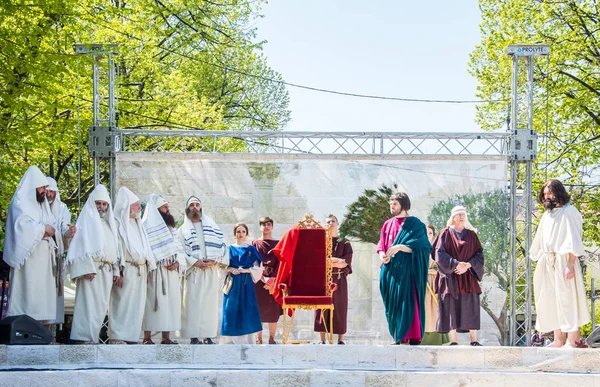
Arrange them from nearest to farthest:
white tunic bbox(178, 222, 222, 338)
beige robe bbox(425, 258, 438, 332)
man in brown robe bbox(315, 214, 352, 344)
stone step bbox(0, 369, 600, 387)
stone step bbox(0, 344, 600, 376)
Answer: stone step bbox(0, 369, 600, 387)
stone step bbox(0, 344, 600, 376)
white tunic bbox(178, 222, 222, 338)
man in brown robe bbox(315, 214, 352, 344)
beige robe bbox(425, 258, 438, 332)

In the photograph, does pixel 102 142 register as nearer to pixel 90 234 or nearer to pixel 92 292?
pixel 90 234

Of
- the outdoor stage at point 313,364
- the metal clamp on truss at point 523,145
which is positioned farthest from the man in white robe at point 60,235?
the metal clamp on truss at point 523,145

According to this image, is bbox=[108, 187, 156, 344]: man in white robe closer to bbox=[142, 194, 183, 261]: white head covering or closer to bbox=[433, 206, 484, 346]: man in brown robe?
bbox=[142, 194, 183, 261]: white head covering

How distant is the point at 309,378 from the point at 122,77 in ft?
44.4

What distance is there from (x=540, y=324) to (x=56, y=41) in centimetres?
835

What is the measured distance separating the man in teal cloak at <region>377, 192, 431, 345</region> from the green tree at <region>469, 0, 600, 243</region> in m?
9.47

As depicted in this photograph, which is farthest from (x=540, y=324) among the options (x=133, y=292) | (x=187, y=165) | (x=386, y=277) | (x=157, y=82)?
(x=157, y=82)

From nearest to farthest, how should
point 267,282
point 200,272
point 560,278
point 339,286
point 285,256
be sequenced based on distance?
point 560,278 → point 285,256 → point 200,272 → point 267,282 → point 339,286

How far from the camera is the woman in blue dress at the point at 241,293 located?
1180cm

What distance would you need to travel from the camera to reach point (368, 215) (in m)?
13.5

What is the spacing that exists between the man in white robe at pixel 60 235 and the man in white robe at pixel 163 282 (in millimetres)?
868

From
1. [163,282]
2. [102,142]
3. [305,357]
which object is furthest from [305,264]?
[102,142]

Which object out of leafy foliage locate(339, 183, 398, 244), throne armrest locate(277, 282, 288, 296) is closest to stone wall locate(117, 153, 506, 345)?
leafy foliage locate(339, 183, 398, 244)

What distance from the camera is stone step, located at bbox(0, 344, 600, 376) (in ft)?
28.6
